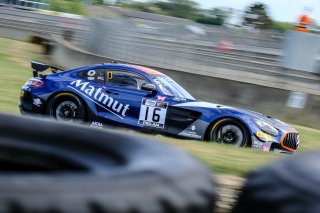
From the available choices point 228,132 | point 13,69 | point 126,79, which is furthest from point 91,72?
point 13,69

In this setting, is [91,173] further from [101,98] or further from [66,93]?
[66,93]

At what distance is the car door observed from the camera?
35.8 feet

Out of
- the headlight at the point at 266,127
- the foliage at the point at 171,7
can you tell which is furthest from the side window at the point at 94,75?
the foliage at the point at 171,7

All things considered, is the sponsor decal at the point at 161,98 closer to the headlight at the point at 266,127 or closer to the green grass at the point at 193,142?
the green grass at the point at 193,142

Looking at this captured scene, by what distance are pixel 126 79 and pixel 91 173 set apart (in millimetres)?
8898

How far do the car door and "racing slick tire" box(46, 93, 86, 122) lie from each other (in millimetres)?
343

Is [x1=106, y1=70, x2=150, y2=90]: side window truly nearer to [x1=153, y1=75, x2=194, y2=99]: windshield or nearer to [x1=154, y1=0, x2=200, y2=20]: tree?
[x1=153, y1=75, x2=194, y2=99]: windshield

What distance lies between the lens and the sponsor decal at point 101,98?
1102 centimetres

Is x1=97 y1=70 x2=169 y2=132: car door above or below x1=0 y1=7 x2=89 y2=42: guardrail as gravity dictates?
above

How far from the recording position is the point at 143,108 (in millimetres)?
10938

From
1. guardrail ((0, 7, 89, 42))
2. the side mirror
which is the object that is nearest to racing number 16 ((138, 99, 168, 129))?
the side mirror

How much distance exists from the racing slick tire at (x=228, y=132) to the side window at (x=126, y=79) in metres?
1.43

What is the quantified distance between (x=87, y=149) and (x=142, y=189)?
25.7 inches

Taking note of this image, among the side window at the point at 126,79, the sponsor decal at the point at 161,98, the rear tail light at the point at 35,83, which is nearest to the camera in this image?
the sponsor decal at the point at 161,98
